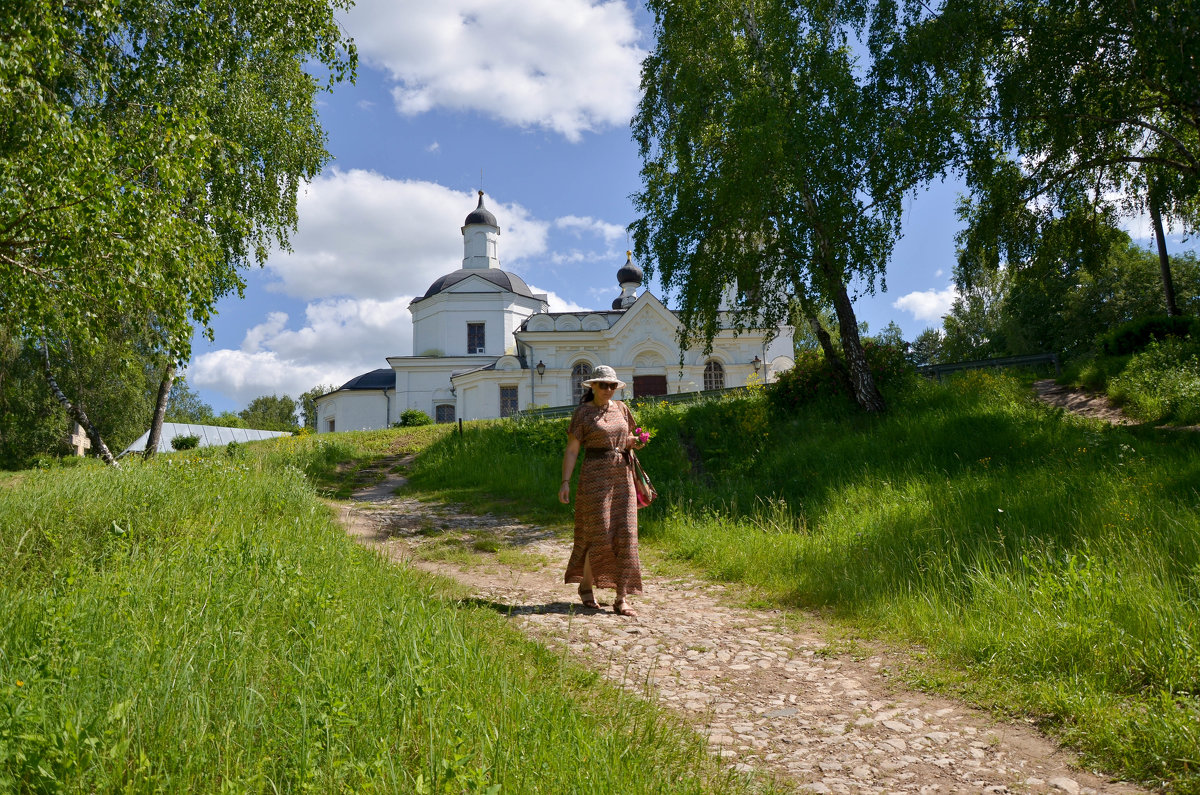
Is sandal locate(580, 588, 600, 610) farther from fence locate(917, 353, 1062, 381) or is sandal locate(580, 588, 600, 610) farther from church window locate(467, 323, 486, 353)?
church window locate(467, 323, 486, 353)

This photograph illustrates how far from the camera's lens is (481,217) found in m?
42.8

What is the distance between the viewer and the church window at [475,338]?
38781 millimetres

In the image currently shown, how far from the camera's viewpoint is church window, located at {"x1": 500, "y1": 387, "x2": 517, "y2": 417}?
32969 millimetres

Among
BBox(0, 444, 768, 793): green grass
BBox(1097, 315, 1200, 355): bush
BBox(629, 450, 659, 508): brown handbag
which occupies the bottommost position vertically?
BBox(0, 444, 768, 793): green grass

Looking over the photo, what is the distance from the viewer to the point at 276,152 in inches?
555

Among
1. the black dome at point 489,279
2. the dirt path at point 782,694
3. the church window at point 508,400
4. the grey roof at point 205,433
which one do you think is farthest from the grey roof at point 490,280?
the dirt path at point 782,694

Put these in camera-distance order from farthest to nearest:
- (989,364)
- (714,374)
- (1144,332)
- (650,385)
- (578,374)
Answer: (578,374), (714,374), (650,385), (989,364), (1144,332)

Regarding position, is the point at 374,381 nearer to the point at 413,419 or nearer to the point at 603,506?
the point at 413,419

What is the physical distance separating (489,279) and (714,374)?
14.6m

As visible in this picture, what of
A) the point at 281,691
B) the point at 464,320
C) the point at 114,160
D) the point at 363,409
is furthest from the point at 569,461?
the point at 363,409

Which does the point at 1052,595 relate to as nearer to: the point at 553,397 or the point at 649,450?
the point at 649,450

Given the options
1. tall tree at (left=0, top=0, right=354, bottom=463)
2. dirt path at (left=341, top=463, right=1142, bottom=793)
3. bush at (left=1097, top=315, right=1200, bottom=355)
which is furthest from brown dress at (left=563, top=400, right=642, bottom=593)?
bush at (left=1097, top=315, right=1200, bottom=355)

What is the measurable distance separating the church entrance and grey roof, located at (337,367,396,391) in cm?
1486

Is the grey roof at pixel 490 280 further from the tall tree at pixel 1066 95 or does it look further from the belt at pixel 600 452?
the belt at pixel 600 452
